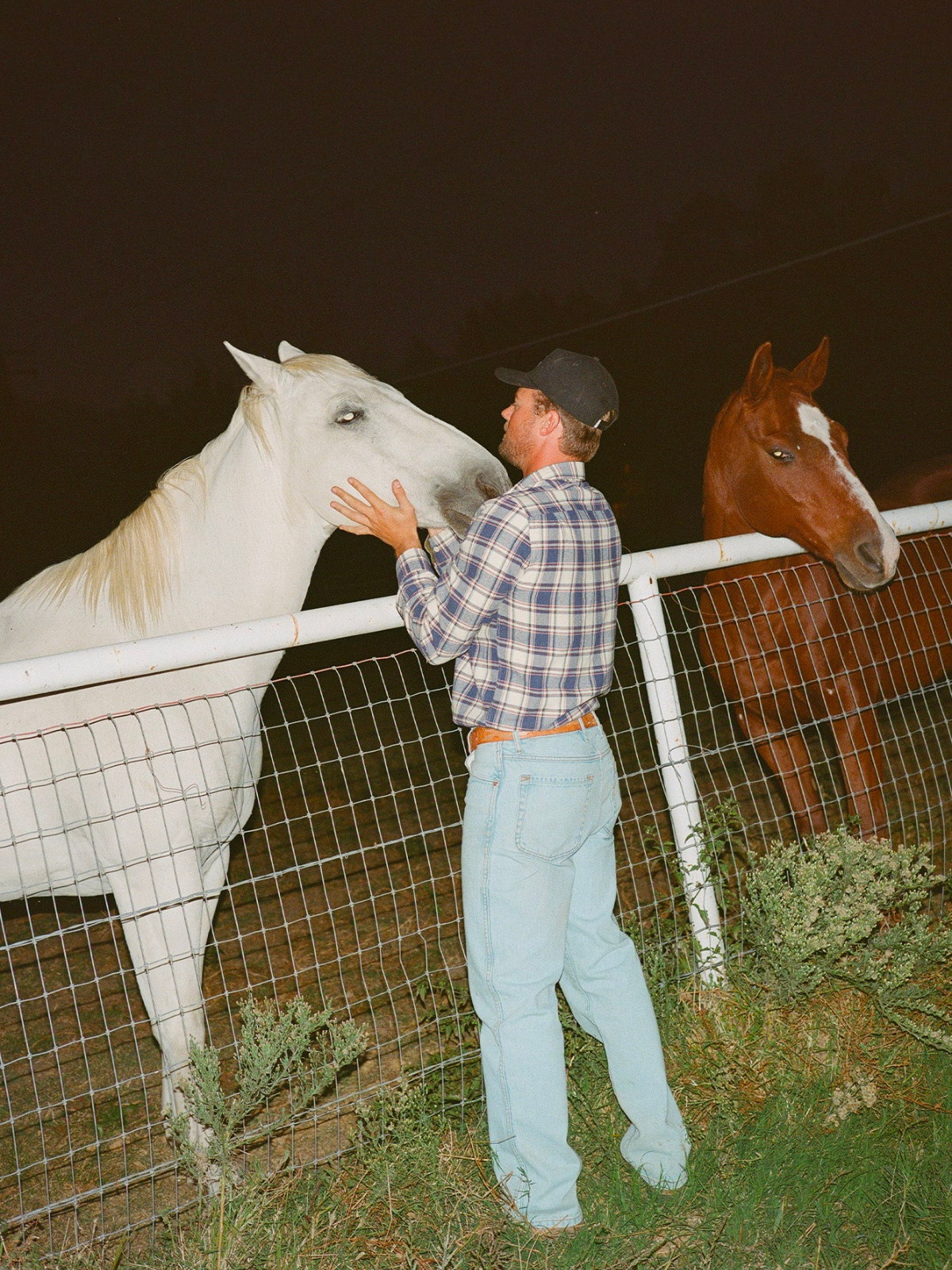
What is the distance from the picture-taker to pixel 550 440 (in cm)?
202

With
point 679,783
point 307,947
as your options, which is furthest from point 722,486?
point 307,947

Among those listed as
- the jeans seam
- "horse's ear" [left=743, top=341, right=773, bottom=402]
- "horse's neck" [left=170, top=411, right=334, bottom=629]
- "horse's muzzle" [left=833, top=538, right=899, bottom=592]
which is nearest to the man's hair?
the jeans seam

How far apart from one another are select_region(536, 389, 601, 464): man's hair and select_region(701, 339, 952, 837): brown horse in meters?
1.55

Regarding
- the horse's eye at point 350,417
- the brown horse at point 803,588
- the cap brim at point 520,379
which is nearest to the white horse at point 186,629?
the horse's eye at point 350,417

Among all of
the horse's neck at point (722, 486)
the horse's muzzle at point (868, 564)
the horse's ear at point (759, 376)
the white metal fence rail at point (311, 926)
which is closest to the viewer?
the white metal fence rail at point (311, 926)

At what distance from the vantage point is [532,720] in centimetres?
194

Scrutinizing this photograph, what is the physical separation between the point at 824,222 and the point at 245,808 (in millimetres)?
32173

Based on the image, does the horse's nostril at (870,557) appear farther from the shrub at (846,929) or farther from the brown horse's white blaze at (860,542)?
the shrub at (846,929)

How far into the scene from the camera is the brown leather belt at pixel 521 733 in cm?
197

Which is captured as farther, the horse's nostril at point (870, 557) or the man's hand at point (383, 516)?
the horse's nostril at point (870, 557)

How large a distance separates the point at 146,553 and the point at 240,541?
0.26 metres

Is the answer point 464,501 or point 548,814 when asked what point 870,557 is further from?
point 548,814

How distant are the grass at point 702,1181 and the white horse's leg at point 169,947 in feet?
1.28

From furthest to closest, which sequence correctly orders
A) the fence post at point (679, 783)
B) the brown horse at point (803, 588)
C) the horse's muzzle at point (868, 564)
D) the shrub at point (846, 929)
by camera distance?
1. the brown horse at point (803, 588)
2. the horse's muzzle at point (868, 564)
3. the fence post at point (679, 783)
4. the shrub at point (846, 929)
